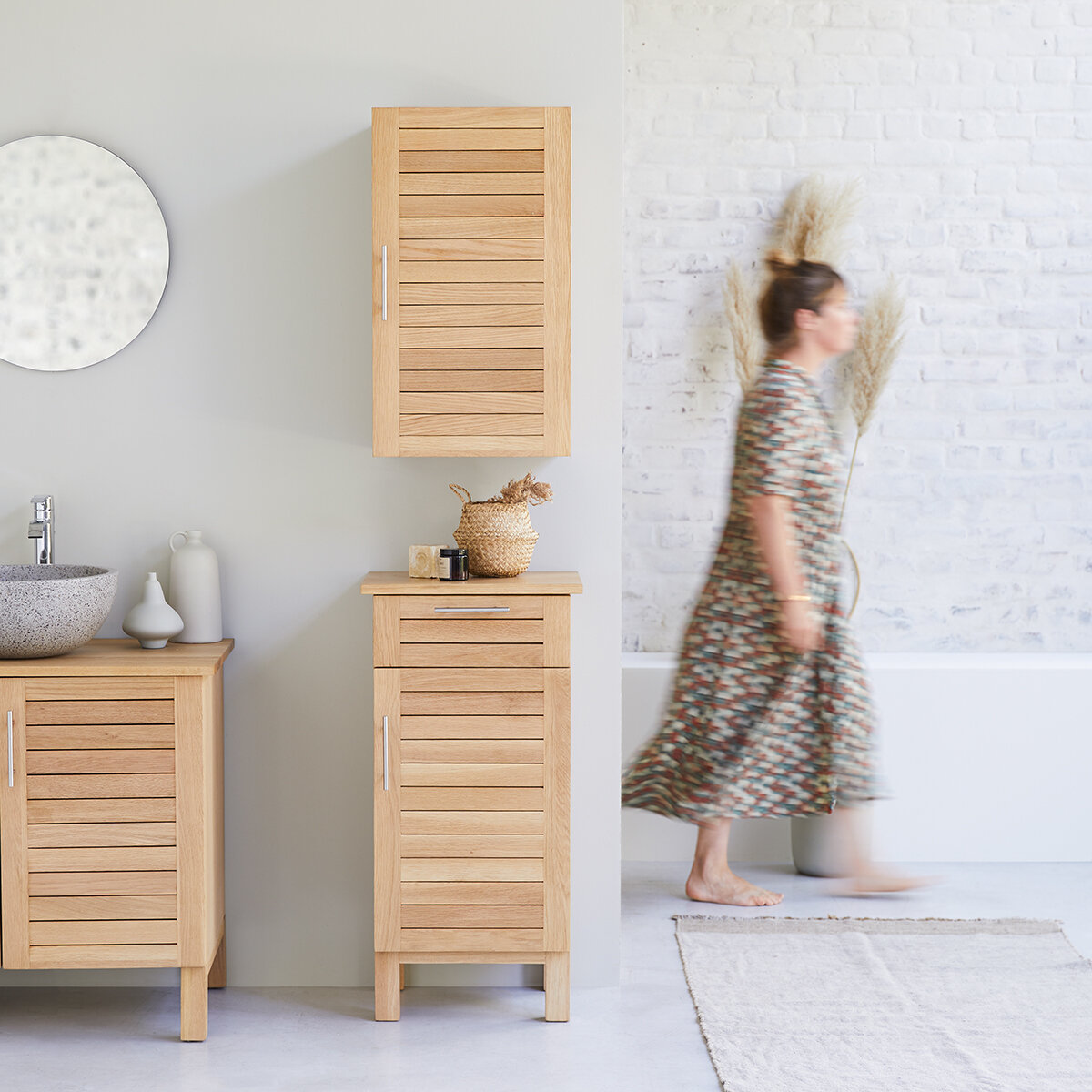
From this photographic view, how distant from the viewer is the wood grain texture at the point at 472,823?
2291mm

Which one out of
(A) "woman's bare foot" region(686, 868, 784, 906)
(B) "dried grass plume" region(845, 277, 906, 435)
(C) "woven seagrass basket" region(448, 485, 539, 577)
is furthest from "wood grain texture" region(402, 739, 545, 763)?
(B) "dried grass plume" region(845, 277, 906, 435)

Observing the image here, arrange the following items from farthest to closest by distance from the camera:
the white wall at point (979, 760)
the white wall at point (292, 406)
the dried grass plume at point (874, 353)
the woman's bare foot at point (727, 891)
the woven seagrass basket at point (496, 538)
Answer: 1. the dried grass plume at point (874, 353)
2. the white wall at point (979, 760)
3. the woman's bare foot at point (727, 891)
4. the white wall at point (292, 406)
5. the woven seagrass basket at point (496, 538)

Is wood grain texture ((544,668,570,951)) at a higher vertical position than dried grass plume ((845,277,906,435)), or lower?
lower

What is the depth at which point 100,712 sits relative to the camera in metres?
2.19

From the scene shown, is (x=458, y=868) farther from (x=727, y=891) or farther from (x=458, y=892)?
(x=727, y=891)

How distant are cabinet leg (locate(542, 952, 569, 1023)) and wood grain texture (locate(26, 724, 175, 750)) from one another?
2.94ft

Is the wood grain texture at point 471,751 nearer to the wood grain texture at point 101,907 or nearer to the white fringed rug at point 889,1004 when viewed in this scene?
the wood grain texture at point 101,907

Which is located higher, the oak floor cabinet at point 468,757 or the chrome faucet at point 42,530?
the chrome faucet at point 42,530

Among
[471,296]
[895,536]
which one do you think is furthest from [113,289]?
[895,536]

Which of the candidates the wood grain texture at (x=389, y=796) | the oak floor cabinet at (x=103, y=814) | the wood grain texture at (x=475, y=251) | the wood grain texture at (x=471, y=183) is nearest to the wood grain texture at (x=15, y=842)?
the oak floor cabinet at (x=103, y=814)

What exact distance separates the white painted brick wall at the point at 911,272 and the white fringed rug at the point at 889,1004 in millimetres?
1058

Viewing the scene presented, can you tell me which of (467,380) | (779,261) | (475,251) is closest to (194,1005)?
(467,380)

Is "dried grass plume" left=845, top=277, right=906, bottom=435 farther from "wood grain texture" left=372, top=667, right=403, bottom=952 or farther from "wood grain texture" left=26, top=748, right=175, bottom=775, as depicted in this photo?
"wood grain texture" left=26, top=748, right=175, bottom=775

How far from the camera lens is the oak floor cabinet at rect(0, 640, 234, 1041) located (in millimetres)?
2188
